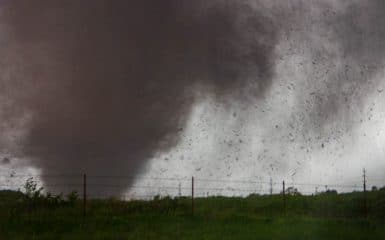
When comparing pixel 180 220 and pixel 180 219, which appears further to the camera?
pixel 180 219

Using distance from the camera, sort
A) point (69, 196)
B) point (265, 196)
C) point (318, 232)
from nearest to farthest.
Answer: point (318, 232) → point (69, 196) → point (265, 196)

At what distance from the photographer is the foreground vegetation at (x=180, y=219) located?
21438 millimetres

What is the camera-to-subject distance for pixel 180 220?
24375mm

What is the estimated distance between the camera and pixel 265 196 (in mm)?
39969

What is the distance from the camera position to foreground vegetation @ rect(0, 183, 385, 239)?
2144 cm

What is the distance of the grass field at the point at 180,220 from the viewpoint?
21409 mm

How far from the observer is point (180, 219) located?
2458cm

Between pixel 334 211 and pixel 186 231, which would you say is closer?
pixel 186 231

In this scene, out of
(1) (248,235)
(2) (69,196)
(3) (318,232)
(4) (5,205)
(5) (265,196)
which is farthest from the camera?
(5) (265,196)

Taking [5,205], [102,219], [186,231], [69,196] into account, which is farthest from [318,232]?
[5,205]

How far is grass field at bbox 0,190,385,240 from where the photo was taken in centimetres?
2141

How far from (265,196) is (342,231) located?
53.0 ft

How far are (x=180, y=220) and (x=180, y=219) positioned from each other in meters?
0.20

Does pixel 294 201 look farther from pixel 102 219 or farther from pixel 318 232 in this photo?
pixel 102 219
